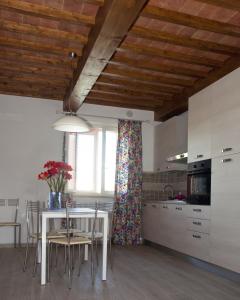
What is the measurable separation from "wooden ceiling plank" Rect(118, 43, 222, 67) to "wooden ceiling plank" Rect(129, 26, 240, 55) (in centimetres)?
27

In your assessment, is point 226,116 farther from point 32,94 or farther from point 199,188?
point 32,94

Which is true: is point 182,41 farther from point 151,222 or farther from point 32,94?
point 151,222

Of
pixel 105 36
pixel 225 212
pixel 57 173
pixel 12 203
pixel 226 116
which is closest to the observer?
pixel 105 36

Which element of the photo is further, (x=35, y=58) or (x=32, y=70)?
(x=32, y=70)

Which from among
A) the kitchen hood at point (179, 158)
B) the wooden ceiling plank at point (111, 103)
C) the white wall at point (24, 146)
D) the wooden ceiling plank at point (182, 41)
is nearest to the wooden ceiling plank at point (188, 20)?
the wooden ceiling plank at point (182, 41)

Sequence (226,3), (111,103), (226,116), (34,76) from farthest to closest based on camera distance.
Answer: (111,103), (34,76), (226,116), (226,3)

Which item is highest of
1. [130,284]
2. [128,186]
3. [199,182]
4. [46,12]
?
[46,12]

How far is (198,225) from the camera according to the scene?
4266 millimetres

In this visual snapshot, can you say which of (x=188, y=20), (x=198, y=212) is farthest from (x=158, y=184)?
(x=188, y=20)

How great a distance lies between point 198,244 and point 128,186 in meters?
2.05

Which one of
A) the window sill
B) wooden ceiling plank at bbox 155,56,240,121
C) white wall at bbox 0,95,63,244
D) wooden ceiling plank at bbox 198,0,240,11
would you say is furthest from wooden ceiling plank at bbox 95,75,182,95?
wooden ceiling plank at bbox 198,0,240,11

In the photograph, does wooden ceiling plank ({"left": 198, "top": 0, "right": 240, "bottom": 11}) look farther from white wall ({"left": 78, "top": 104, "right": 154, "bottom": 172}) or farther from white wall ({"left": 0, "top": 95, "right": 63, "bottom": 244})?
white wall ({"left": 0, "top": 95, "right": 63, "bottom": 244})

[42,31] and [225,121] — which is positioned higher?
[42,31]

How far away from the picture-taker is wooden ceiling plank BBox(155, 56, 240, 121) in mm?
4020
